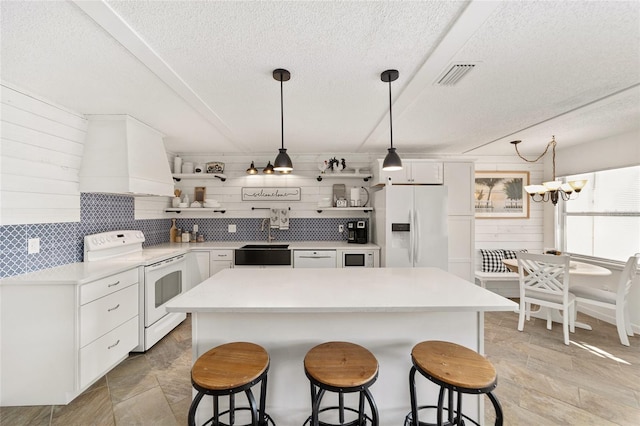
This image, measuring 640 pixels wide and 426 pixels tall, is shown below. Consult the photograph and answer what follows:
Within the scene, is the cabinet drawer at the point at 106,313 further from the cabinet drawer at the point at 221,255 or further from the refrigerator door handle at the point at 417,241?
the refrigerator door handle at the point at 417,241

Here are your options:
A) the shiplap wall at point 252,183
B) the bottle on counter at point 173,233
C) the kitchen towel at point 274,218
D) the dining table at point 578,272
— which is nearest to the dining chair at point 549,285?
the dining table at point 578,272

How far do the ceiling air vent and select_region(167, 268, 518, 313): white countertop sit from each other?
1495mm

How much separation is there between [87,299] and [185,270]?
1517mm

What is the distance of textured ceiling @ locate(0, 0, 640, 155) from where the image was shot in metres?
1.32

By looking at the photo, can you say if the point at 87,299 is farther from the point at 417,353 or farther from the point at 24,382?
the point at 417,353

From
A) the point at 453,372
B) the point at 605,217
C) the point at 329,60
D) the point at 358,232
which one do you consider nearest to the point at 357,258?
the point at 358,232

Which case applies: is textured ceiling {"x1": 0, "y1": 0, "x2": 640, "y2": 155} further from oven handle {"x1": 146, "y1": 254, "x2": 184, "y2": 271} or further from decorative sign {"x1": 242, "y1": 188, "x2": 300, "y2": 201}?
oven handle {"x1": 146, "y1": 254, "x2": 184, "y2": 271}

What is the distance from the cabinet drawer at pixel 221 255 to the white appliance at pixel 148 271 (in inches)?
16.8

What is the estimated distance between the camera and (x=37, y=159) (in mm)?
2230

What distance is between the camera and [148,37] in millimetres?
1494

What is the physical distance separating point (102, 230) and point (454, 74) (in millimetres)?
3730

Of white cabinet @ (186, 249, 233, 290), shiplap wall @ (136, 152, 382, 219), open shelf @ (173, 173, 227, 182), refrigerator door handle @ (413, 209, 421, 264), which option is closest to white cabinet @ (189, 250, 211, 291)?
white cabinet @ (186, 249, 233, 290)

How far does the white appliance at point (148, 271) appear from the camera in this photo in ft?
8.79

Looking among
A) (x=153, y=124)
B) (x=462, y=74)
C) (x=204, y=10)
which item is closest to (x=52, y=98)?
(x=153, y=124)
